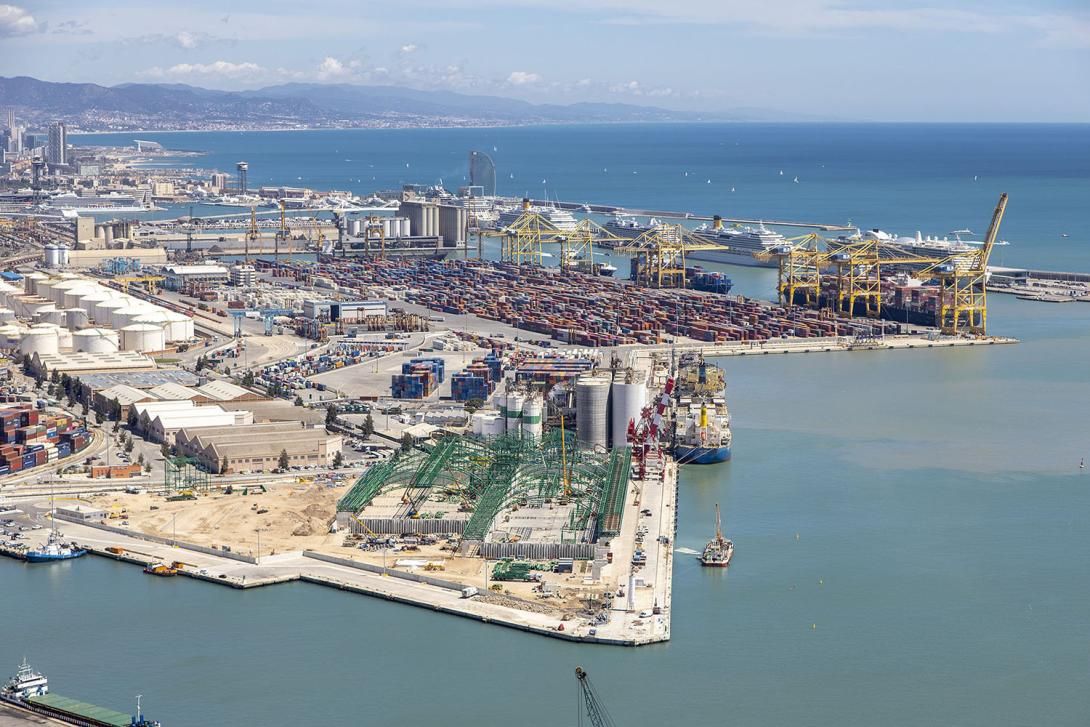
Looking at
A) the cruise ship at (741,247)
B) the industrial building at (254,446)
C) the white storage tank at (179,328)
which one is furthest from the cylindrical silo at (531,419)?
the cruise ship at (741,247)

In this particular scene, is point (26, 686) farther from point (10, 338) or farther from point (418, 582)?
point (10, 338)

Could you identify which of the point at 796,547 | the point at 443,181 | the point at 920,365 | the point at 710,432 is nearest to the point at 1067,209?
the point at 443,181

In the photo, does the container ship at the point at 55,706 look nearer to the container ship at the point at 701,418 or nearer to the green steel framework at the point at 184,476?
the green steel framework at the point at 184,476

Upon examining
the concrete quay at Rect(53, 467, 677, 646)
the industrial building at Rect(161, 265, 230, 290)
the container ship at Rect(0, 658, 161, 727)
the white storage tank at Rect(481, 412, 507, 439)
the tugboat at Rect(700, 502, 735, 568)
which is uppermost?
the white storage tank at Rect(481, 412, 507, 439)

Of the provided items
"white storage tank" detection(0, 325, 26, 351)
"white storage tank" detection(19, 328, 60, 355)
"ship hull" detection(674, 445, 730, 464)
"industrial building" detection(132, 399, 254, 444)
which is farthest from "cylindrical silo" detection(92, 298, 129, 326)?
"ship hull" detection(674, 445, 730, 464)

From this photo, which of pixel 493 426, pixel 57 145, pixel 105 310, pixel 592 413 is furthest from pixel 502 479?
pixel 57 145

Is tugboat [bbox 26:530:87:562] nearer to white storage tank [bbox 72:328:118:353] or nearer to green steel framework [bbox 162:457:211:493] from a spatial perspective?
green steel framework [bbox 162:457:211:493]
